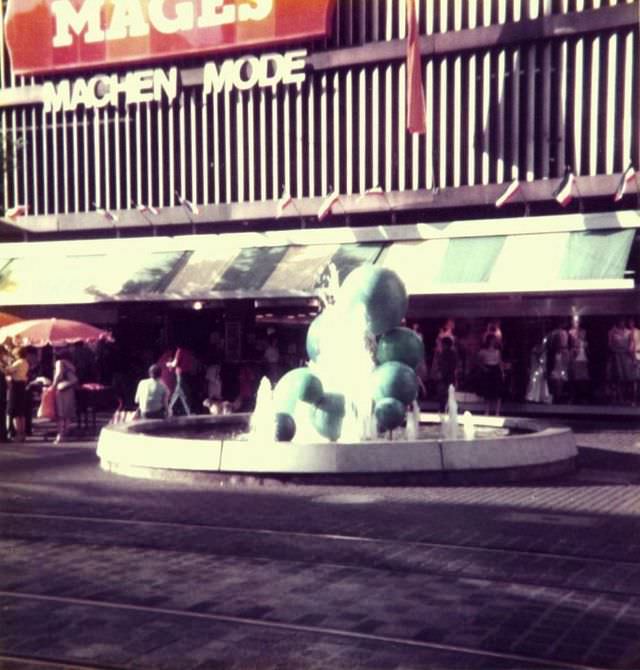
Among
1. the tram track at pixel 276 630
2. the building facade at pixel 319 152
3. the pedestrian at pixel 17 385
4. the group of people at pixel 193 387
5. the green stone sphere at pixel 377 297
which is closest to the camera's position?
the tram track at pixel 276 630

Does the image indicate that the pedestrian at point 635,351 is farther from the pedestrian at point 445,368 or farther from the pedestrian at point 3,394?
the pedestrian at point 3,394

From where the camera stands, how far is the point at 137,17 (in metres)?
28.0

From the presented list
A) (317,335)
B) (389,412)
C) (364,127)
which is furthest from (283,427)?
(364,127)

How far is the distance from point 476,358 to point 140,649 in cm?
1770

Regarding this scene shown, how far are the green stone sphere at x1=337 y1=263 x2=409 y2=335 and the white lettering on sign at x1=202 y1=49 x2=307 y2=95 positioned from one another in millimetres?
13418

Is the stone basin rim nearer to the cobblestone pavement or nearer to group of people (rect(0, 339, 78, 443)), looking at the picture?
the cobblestone pavement

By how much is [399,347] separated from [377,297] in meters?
0.72

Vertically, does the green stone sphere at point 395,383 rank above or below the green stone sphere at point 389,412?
above

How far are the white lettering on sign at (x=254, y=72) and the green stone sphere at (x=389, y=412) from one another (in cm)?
1477

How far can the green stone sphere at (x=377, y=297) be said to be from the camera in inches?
564

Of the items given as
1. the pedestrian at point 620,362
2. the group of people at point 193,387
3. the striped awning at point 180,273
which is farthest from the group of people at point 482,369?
the group of people at point 193,387

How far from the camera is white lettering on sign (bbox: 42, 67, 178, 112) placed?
1122 inches

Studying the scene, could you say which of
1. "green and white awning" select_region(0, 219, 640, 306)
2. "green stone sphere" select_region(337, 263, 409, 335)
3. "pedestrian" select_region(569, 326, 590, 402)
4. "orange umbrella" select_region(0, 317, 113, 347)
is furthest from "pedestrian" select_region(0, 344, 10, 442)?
"pedestrian" select_region(569, 326, 590, 402)

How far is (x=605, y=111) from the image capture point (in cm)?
2362
